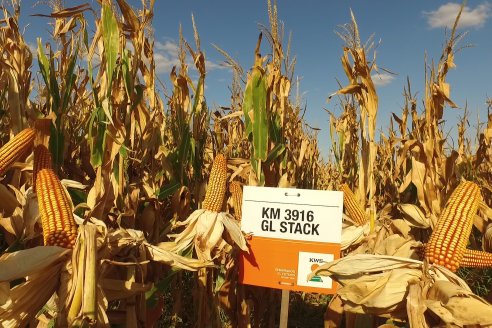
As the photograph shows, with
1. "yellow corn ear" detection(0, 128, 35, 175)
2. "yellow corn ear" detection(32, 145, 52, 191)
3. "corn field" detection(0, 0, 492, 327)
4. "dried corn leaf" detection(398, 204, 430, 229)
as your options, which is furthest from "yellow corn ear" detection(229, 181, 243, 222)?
"yellow corn ear" detection(0, 128, 35, 175)

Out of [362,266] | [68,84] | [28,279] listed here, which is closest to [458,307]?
[362,266]

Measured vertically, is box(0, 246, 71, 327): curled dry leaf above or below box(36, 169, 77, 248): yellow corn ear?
below

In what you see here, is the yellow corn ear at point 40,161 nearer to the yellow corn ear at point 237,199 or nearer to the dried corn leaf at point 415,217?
the yellow corn ear at point 237,199

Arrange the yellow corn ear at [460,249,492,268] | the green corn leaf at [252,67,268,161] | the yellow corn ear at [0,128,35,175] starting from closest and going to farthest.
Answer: the yellow corn ear at [0,128,35,175], the yellow corn ear at [460,249,492,268], the green corn leaf at [252,67,268,161]

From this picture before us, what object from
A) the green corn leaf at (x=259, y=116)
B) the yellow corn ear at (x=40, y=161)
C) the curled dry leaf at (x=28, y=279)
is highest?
the green corn leaf at (x=259, y=116)

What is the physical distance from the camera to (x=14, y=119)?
450 centimetres

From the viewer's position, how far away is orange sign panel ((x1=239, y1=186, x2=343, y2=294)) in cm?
381

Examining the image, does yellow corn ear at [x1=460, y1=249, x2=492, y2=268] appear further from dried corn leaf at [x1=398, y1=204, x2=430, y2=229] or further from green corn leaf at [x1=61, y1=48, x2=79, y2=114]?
green corn leaf at [x1=61, y1=48, x2=79, y2=114]

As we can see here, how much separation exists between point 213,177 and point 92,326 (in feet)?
6.01

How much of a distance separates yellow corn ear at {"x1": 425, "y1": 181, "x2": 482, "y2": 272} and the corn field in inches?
0.4

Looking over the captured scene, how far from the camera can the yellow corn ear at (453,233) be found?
2934 millimetres

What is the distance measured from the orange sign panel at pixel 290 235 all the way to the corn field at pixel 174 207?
0.99ft

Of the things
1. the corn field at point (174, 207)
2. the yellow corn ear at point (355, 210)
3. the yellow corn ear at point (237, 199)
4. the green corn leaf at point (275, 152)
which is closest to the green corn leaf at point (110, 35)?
the corn field at point (174, 207)

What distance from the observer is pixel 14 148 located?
3.12 metres
